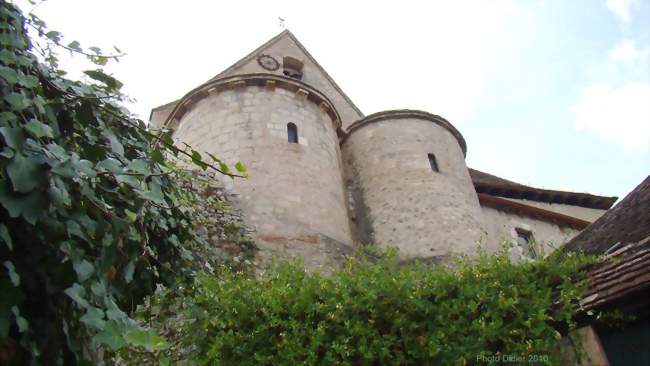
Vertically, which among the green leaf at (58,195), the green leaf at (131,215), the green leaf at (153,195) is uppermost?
the green leaf at (153,195)

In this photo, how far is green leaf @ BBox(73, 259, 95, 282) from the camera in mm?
2773

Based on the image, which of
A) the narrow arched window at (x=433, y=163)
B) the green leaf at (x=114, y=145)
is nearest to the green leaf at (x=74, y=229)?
the green leaf at (x=114, y=145)

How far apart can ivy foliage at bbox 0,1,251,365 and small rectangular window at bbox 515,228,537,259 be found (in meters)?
12.8

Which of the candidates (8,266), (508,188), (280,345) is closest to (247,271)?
(280,345)

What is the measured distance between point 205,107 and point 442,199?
609 centimetres

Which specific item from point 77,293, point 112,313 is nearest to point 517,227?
point 112,313

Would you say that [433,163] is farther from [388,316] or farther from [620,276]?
[620,276]

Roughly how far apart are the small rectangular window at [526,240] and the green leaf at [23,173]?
14.0 metres

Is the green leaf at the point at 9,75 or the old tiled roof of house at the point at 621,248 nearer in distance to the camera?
the green leaf at the point at 9,75

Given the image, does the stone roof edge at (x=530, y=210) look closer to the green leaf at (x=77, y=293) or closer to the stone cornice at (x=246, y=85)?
the stone cornice at (x=246, y=85)

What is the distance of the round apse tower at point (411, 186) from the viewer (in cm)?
1212

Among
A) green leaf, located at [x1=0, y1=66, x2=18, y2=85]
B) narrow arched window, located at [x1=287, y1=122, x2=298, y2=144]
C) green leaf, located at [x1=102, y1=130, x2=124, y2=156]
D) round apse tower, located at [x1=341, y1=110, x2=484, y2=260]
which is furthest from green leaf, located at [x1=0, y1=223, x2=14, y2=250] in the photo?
narrow arched window, located at [x1=287, y1=122, x2=298, y2=144]

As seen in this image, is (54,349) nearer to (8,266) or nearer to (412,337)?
(8,266)

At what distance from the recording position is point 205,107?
13039mm
